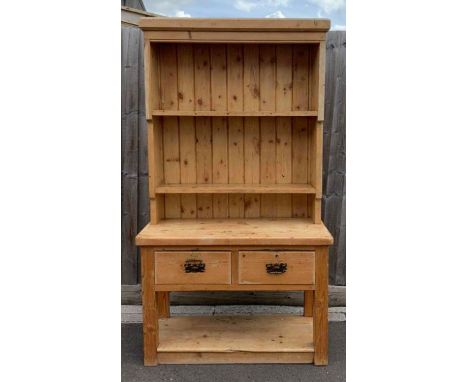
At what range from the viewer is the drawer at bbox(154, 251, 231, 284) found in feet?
7.25

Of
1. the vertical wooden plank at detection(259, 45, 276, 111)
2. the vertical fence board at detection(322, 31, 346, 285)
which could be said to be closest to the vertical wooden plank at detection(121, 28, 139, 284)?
the vertical wooden plank at detection(259, 45, 276, 111)

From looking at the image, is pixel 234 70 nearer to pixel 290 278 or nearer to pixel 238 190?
pixel 238 190

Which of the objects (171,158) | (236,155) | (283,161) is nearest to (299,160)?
(283,161)

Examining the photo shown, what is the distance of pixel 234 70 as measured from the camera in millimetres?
2570

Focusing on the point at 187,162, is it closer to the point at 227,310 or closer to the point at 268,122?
the point at 268,122

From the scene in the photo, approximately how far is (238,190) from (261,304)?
3.57ft

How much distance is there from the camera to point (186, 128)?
103 inches

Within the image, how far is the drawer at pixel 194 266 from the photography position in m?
2.21

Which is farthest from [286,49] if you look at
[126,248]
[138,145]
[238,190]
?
[126,248]

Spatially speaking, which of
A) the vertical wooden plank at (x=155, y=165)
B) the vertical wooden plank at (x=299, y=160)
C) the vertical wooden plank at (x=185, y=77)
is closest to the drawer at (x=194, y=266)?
the vertical wooden plank at (x=155, y=165)

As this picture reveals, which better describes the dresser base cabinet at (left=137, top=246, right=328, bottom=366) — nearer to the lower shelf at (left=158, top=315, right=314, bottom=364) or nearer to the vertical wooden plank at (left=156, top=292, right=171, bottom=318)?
the lower shelf at (left=158, top=315, right=314, bottom=364)

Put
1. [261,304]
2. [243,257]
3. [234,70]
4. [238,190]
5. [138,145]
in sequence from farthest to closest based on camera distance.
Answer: [261,304]
[138,145]
[234,70]
[238,190]
[243,257]

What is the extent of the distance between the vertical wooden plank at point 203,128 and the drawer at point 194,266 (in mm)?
518

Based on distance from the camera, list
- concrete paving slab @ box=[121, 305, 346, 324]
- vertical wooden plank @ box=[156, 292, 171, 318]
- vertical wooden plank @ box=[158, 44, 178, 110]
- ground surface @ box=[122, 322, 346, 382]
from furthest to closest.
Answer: concrete paving slab @ box=[121, 305, 346, 324]
vertical wooden plank @ box=[156, 292, 171, 318]
vertical wooden plank @ box=[158, 44, 178, 110]
ground surface @ box=[122, 322, 346, 382]
